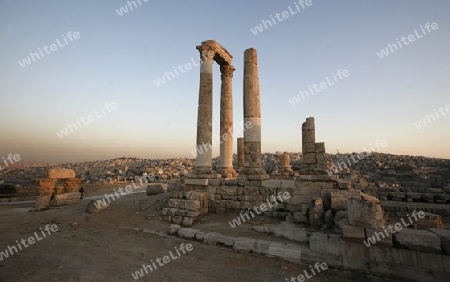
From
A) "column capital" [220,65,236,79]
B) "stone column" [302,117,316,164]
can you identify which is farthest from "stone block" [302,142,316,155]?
"column capital" [220,65,236,79]

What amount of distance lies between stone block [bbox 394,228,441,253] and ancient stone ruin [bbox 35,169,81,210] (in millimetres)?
16876

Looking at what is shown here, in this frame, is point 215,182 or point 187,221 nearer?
point 187,221

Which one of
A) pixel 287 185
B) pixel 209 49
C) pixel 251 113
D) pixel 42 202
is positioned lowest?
pixel 42 202

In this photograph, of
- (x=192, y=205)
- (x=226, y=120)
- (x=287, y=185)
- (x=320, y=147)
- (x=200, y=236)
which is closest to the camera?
(x=200, y=236)

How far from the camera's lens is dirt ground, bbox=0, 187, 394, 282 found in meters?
4.98

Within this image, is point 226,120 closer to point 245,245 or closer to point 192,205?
point 192,205

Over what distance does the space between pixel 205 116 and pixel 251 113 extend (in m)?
2.74

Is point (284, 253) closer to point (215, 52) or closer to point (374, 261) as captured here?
point (374, 261)

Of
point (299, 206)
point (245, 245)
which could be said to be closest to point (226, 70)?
point (299, 206)

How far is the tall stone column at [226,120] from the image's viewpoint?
14.4 m

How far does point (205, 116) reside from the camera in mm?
12906

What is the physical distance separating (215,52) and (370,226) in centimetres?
1176

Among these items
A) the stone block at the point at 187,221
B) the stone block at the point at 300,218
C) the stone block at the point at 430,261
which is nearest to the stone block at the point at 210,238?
the stone block at the point at 187,221

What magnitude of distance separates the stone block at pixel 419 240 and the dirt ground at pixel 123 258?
124 centimetres
